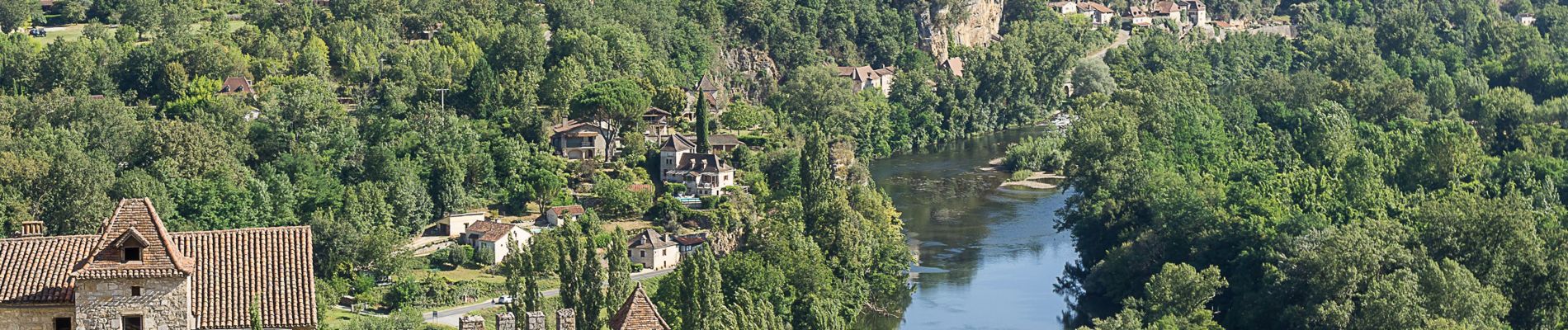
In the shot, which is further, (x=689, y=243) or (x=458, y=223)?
(x=458, y=223)

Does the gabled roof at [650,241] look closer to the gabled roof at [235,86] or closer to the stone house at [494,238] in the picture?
the stone house at [494,238]

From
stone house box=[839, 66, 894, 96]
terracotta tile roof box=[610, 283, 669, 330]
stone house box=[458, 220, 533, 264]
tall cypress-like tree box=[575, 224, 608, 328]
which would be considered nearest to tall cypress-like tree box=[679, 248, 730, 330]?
tall cypress-like tree box=[575, 224, 608, 328]

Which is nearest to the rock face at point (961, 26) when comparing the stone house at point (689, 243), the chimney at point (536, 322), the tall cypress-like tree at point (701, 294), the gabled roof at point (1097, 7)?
the gabled roof at point (1097, 7)

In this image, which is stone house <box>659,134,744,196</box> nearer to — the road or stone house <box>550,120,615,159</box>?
stone house <box>550,120,615,159</box>

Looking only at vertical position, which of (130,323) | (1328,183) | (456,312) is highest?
(130,323)

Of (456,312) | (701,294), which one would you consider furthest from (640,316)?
(456,312)

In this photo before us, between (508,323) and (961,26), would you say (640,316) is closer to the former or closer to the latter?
(508,323)
